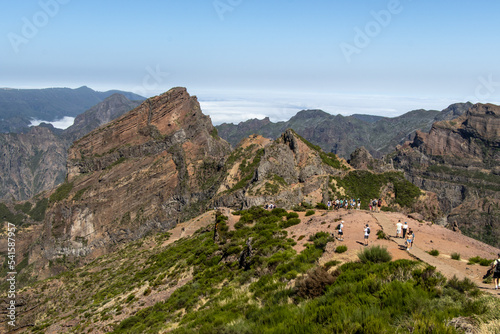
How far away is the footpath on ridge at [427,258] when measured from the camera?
14326mm

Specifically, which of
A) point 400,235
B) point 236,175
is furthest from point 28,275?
point 400,235

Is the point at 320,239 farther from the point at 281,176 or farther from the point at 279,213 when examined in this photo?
the point at 281,176

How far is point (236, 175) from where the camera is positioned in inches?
4294

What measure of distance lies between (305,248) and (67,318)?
110 feet

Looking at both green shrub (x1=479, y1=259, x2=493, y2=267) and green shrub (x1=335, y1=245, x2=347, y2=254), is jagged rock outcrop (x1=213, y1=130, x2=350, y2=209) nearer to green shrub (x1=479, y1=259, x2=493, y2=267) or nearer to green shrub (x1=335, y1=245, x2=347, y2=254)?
green shrub (x1=335, y1=245, x2=347, y2=254)

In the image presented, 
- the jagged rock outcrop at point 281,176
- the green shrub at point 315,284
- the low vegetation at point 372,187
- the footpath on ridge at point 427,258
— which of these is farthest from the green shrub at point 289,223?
the low vegetation at point 372,187

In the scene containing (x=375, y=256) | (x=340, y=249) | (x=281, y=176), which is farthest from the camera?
(x=281, y=176)

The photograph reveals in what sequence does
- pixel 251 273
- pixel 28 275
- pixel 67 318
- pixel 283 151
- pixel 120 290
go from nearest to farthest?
1. pixel 251 273
2. pixel 67 318
3. pixel 120 290
4. pixel 283 151
5. pixel 28 275

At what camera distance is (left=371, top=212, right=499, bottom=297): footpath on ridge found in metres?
14.3

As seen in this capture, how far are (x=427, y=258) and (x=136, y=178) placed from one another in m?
132

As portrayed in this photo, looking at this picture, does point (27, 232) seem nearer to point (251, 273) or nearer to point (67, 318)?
point (67, 318)

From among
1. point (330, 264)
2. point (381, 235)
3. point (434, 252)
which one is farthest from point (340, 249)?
point (434, 252)

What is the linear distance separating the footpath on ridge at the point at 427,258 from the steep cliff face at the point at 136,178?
10553 cm

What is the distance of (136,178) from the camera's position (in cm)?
13438
